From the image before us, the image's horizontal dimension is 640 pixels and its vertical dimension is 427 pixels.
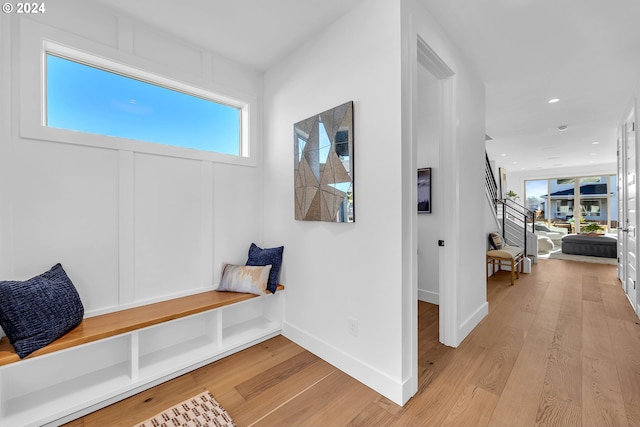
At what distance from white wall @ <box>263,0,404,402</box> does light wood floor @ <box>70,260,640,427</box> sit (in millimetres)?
209

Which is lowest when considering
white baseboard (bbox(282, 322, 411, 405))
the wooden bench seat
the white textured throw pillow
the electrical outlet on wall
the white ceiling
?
white baseboard (bbox(282, 322, 411, 405))

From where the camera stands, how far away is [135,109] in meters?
2.20

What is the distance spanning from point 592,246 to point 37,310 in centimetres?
905

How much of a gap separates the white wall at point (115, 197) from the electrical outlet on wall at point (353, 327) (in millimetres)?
1281

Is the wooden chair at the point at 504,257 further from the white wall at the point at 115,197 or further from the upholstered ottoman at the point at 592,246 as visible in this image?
the white wall at the point at 115,197

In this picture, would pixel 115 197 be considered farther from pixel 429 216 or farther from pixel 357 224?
pixel 429 216

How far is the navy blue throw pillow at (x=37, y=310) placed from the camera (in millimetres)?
1417

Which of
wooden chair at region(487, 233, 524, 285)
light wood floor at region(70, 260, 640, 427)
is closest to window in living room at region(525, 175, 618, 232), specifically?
wooden chair at region(487, 233, 524, 285)

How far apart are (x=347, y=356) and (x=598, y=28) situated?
→ 10.6 feet

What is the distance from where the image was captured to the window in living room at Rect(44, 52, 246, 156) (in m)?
1.90

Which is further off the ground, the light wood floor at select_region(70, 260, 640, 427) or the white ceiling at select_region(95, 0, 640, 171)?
the white ceiling at select_region(95, 0, 640, 171)

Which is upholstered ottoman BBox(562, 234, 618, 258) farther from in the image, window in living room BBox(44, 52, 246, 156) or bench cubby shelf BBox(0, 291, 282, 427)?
window in living room BBox(44, 52, 246, 156)

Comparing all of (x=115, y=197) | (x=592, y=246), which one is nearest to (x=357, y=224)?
(x=115, y=197)

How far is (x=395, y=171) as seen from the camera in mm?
1721
